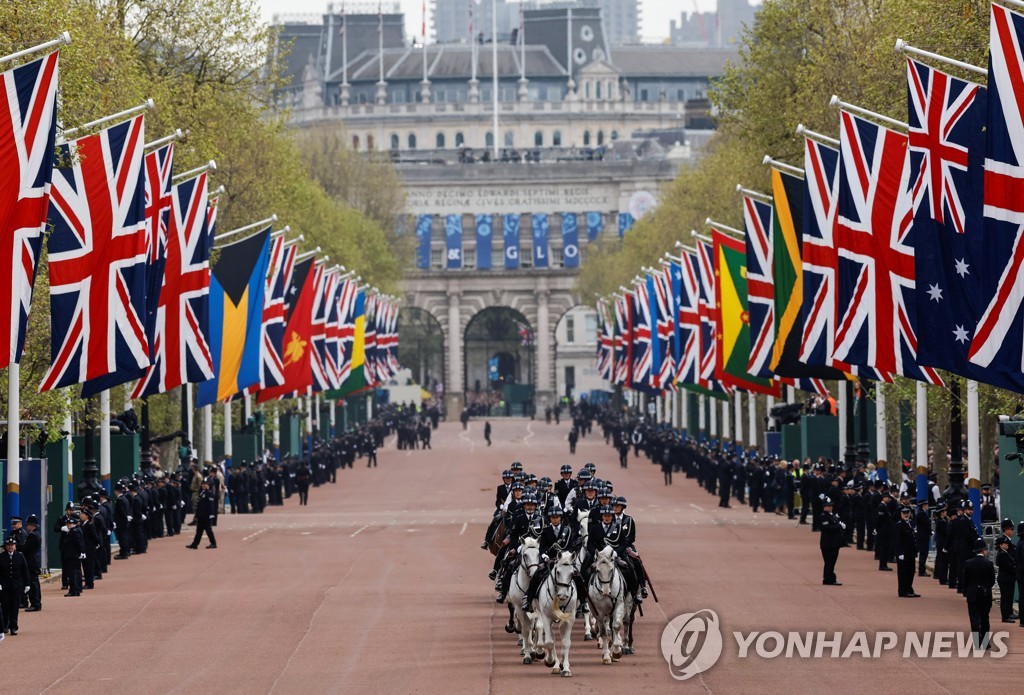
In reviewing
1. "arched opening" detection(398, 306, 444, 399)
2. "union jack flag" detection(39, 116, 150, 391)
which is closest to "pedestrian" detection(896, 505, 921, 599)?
"union jack flag" detection(39, 116, 150, 391)

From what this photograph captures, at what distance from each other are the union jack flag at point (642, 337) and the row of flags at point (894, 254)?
73.1ft

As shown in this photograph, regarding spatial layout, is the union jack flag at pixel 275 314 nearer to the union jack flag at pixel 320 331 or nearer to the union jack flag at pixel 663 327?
the union jack flag at pixel 320 331

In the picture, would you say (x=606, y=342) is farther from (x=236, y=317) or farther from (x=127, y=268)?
(x=127, y=268)

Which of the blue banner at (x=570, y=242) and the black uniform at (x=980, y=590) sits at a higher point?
the blue banner at (x=570, y=242)

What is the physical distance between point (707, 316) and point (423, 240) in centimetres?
9196

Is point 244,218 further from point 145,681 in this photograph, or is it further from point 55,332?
point 145,681

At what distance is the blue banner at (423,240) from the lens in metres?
149

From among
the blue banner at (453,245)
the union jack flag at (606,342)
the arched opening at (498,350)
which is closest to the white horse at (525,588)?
the union jack flag at (606,342)

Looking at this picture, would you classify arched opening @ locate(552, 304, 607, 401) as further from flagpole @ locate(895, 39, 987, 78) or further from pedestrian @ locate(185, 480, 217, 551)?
flagpole @ locate(895, 39, 987, 78)

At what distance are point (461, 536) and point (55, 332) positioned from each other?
15.8 meters

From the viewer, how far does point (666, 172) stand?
172 metres

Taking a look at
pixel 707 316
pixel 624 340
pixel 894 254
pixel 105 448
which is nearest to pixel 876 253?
pixel 894 254

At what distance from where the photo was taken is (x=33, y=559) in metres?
31.8

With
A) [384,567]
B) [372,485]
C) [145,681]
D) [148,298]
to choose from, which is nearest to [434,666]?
[145,681]
